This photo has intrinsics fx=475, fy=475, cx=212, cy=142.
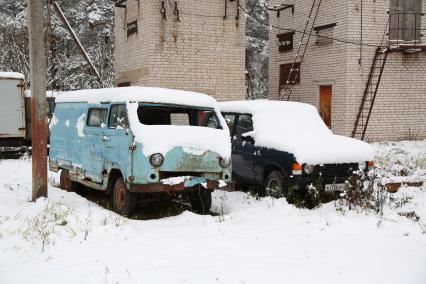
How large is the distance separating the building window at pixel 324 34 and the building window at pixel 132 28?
6522mm

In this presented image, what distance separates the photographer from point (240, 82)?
15.1 metres

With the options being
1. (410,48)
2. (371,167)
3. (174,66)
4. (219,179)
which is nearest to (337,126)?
(410,48)

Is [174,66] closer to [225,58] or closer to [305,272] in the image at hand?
[225,58]

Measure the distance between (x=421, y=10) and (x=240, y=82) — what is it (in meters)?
7.26

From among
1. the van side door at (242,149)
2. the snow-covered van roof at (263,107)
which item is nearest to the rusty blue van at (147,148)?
the van side door at (242,149)

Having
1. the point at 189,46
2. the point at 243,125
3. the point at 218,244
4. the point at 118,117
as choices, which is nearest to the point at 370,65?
the point at 189,46

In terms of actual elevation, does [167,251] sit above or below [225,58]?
below

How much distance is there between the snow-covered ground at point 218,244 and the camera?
4.81 meters

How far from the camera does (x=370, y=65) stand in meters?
16.1

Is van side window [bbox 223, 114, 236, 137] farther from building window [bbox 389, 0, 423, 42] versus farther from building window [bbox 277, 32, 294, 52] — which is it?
building window [bbox 277, 32, 294, 52]

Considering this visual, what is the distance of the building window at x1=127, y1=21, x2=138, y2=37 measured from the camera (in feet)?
49.5

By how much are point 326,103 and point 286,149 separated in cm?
A: 995

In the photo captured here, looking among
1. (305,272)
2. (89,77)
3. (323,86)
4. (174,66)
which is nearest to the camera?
(305,272)

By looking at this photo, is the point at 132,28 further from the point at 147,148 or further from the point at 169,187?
the point at 169,187
